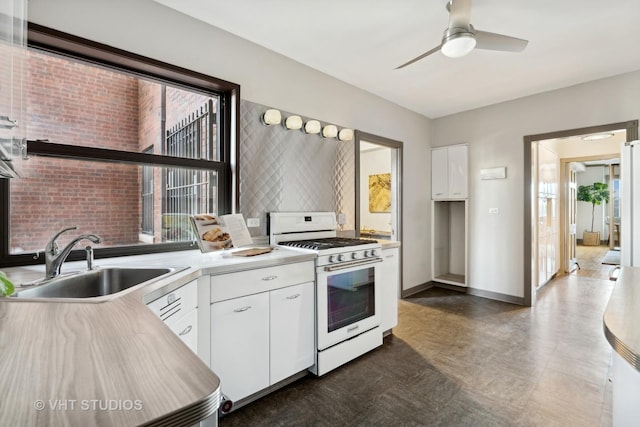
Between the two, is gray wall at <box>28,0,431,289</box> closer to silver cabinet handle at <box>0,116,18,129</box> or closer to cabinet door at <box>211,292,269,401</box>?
silver cabinet handle at <box>0,116,18,129</box>

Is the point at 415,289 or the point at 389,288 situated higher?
the point at 389,288

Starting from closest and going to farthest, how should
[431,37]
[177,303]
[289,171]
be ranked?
[177,303] → [431,37] → [289,171]

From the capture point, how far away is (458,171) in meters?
4.64

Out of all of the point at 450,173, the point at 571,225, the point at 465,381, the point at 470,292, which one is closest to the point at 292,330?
the point at 465,381

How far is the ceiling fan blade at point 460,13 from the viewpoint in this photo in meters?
1.98

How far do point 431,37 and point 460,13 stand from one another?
26.2 inches

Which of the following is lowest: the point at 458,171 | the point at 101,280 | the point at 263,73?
the point at 101,280

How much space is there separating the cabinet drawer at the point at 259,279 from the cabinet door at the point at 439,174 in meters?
3.19

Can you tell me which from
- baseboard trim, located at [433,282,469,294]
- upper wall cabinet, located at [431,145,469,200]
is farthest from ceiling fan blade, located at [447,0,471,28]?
baseboard trim, located at [433,282,469,294]

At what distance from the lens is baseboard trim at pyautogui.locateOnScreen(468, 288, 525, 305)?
411cm

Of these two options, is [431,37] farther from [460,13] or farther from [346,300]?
[346,300]

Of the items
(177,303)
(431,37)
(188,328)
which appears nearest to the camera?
(177,303)

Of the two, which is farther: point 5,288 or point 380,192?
point 380,192

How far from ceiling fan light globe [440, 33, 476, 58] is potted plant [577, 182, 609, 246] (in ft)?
34.8
